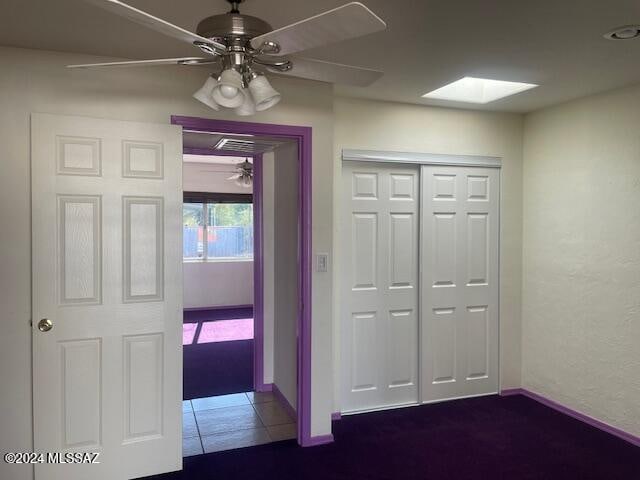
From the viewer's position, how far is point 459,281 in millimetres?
3869

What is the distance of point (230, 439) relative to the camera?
321cm

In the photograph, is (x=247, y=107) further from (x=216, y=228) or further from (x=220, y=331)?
(x=216, y=228)

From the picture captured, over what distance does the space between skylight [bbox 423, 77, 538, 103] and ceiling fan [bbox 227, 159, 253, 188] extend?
3279 millimetres

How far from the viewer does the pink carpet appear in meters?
5.84

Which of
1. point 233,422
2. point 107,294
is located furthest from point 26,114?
point 233,422

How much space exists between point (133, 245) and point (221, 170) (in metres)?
5.27

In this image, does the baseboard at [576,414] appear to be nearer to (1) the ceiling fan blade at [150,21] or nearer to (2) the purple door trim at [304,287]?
(2) the purple door trim at [304,287]

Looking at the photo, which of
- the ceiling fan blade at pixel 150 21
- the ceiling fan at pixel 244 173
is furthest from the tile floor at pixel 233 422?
the ceiling fan at pixel 244 173

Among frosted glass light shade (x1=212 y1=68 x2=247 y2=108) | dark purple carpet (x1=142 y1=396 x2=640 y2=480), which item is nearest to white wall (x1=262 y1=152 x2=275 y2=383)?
dark purple carpet (x1=142 y1=396 x2=640 y2=480)

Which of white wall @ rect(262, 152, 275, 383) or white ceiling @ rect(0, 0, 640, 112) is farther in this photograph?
white wall @ rect(262, 152, 275, 383)

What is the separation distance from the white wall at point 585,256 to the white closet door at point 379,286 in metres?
1.06

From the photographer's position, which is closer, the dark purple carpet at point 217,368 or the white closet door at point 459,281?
the white closet door at point 459,281

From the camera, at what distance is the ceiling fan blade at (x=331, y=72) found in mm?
1814

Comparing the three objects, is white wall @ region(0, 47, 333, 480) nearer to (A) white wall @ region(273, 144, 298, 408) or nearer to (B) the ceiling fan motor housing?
(A) white wall @ region(273, 144, 298, 408)
